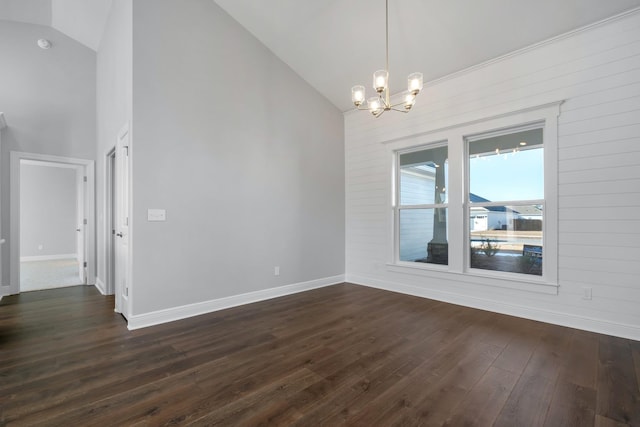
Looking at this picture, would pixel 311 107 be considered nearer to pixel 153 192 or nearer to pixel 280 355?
pixel 153 192

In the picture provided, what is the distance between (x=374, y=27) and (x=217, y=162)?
8.78 feet

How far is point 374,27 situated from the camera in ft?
12.2

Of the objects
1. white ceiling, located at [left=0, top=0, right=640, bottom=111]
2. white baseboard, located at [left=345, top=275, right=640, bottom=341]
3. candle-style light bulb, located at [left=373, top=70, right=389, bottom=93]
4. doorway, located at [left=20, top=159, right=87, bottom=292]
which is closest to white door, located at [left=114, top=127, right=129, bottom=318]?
white ceiling, located at [left=0, top=0, right=640, bottom=111]

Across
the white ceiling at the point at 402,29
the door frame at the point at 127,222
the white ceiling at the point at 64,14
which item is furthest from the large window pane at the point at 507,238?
the white ceiling at the point at 64,14

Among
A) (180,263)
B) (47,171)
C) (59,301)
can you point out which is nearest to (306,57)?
(180,263)

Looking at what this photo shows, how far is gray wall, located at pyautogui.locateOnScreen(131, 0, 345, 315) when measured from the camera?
3.21 meters

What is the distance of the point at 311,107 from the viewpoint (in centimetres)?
500

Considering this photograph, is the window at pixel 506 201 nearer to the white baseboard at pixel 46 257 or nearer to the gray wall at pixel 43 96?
the gray wall at pixel 43 96

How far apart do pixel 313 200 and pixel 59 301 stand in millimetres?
3978

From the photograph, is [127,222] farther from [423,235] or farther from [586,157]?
[586,157]

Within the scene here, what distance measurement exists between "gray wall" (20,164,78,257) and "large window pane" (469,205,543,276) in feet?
34.3

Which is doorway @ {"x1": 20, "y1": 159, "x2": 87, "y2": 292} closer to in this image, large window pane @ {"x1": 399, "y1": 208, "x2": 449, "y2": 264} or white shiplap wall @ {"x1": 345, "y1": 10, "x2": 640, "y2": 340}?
large window pane @ {"x1": 399, "y1": 208, "x2": 449, "y2": 264}

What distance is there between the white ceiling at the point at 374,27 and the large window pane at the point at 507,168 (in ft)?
3.57

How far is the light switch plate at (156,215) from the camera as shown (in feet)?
10.5
